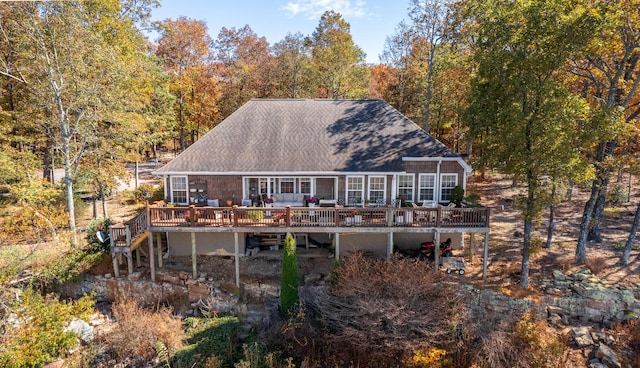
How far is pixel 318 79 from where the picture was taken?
35.8 meters

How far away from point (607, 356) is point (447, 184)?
8905 mm

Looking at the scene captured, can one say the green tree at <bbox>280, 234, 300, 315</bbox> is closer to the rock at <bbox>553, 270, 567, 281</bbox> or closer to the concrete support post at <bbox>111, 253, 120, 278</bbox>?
the concrete support post at <bbox>111, 253, 120, 278</bbox>

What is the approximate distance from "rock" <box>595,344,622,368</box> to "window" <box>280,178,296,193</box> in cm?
1382

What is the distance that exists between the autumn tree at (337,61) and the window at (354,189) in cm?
1979

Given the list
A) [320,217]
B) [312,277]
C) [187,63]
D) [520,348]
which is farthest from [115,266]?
[187,63]

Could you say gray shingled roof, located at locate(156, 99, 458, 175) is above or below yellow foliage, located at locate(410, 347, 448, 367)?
above

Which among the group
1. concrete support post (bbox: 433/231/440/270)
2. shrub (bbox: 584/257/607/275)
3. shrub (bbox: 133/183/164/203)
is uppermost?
shrub (bbox: 133/183/164/203)

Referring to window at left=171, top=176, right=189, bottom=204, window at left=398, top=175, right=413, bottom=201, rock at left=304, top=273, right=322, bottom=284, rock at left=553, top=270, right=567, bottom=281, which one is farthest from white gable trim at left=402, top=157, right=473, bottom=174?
window at left=171, top=176, right=189, bottom=204

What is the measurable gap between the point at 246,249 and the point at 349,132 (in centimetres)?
826

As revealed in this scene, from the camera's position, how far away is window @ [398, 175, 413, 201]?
17.5 meters

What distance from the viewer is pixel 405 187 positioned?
17656 millimetres

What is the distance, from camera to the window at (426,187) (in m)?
17.5

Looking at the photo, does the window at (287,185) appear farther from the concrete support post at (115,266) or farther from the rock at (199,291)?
the concrete support post at (115,266)

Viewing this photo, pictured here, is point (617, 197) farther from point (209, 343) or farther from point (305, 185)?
point (209, 343)
